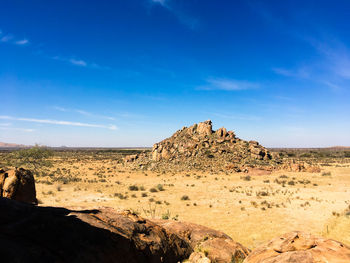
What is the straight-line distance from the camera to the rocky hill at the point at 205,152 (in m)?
49.9

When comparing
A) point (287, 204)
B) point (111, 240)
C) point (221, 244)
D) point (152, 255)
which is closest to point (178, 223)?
point (221, 244)

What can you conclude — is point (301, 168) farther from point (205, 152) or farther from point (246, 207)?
point (246, 207)

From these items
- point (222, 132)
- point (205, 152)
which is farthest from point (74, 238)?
point (222, 132)

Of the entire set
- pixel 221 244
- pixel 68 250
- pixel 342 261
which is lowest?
pixel 221 244

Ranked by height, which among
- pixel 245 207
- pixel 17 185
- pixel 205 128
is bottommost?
pixel 245 207

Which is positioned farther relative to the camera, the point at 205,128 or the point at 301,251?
the point at 205,128

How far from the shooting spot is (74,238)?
479cm

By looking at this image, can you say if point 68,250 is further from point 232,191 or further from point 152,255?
point 232,191

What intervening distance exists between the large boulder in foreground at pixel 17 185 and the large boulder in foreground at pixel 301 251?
491 inches

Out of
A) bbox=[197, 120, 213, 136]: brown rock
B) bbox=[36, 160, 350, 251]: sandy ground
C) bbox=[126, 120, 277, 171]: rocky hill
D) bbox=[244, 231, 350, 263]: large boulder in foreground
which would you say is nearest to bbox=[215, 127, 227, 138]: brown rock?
bbox=[126, 120, 277, 171]: rocky hill

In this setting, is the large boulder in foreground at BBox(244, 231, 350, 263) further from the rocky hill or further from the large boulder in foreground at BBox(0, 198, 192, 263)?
the rocky hill

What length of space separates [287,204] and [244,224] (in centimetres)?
817

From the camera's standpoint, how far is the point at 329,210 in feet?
59.4

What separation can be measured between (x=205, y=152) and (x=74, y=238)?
51.1 m
